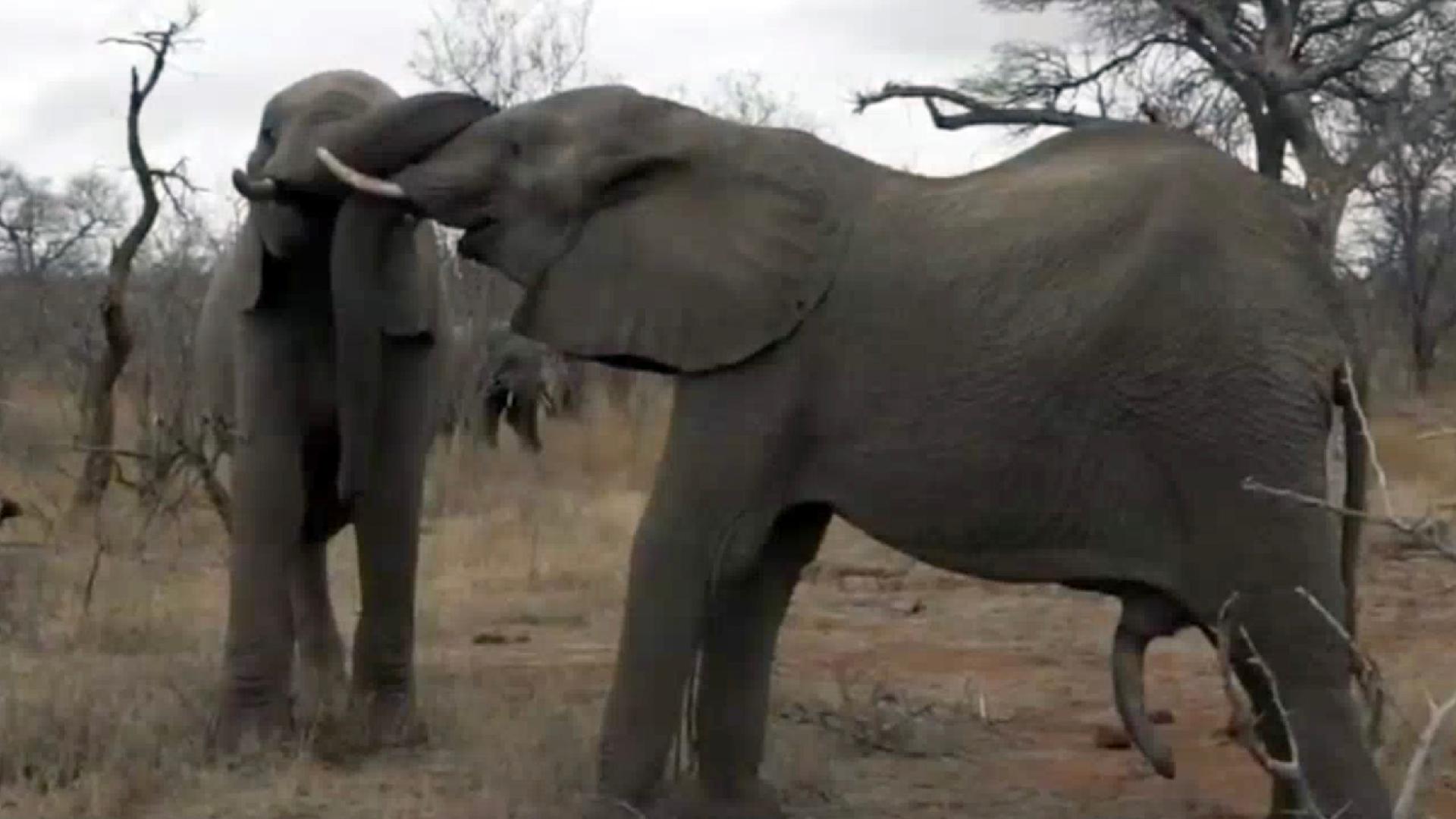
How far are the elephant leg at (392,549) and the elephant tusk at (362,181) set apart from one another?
95 cm

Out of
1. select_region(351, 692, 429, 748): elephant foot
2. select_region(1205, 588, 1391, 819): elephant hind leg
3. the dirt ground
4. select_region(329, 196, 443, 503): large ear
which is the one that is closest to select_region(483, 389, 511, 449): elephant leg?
the dirt ground

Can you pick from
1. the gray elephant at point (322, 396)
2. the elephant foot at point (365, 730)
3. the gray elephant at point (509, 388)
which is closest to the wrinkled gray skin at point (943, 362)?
the gray elephant at point (322, 396)

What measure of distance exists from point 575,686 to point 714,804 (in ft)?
8.04

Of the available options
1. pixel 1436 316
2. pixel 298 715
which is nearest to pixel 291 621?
pixel 298 715

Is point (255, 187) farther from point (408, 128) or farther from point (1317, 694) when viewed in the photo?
point (1317, 694)

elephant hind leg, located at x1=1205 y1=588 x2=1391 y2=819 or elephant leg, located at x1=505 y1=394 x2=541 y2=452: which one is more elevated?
elephant leg, located at x1=505 y1=394 x2=541 y2=452

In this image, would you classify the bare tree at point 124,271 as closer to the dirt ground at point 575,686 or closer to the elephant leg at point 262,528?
the dirt ground at point 575,686

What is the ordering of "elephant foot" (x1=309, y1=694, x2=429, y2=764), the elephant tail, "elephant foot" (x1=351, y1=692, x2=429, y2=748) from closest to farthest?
1. the elephant tail
2. "elephant foot" (x1=309, y1=694, x2=429, y2=764)
3. "elephant foot" (x1=351, y1=692, x2=429, y2=748)

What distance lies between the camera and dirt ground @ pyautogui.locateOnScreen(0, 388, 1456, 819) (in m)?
5.82

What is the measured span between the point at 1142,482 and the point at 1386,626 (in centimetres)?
563

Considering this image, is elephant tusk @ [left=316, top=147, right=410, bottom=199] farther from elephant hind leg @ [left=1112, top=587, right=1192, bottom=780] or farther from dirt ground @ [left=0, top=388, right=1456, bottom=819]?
elephant hind leg @ [left=1112, top=587, right=1192, bottom=780]

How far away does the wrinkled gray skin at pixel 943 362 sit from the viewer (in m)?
4.57

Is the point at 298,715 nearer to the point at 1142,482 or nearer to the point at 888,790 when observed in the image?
the point at 888,790

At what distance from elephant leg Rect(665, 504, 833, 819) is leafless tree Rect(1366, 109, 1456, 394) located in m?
16.0
